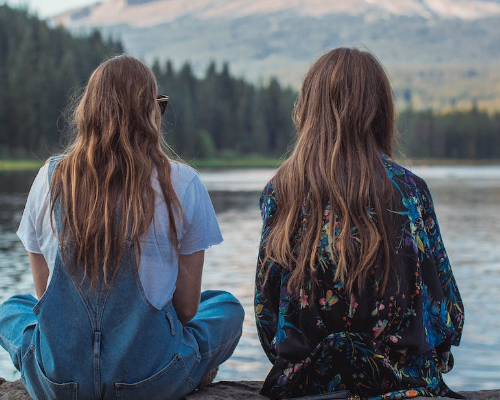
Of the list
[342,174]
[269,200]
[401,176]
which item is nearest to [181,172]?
[269,200]

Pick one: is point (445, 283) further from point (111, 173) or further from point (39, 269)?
point (39, 269)

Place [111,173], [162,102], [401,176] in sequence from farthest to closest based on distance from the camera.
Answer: [162,102]
[401,176]
[111,173]

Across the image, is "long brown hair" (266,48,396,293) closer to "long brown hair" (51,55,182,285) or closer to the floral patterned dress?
the floral patterned dress

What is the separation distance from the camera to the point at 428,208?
301 centimetres

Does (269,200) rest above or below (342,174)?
below

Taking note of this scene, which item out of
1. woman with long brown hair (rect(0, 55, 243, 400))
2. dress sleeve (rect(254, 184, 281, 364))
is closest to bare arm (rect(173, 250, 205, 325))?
woman with long brown hair (rect(0, 55, 243, 400))

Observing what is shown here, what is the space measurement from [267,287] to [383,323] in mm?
471

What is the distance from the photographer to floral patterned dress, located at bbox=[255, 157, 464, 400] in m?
2.90

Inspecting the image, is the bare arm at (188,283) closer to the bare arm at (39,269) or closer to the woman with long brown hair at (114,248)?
the woman with long brown hair at (114,248)

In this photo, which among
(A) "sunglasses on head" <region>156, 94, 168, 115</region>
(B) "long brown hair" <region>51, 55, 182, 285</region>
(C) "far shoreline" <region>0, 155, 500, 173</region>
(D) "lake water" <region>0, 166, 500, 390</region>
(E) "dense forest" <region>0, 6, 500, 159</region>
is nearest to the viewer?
(B) "long brown hair" <region>51, 55, 182, 285</region>

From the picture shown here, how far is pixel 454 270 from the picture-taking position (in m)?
11.7

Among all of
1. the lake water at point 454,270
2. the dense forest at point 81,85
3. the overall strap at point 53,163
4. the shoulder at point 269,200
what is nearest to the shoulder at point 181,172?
the shoulder at point 269,200

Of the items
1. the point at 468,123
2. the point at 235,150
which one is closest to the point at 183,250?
the point at 235,150

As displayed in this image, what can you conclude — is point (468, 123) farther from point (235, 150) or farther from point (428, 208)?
point (428, 208)
